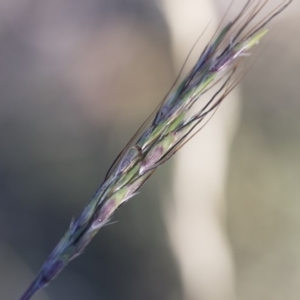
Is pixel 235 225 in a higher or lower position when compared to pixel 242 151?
lower

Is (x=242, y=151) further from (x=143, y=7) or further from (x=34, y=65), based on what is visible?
(x=34, y=65)

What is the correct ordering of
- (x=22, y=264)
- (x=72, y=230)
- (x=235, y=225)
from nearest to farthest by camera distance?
(x=72, y=230)
(x=22, y=264)
(x=235, y=225)

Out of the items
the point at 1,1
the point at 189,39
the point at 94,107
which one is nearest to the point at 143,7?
the point at 189,39

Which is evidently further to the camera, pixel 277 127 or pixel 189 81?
pixel 277 127

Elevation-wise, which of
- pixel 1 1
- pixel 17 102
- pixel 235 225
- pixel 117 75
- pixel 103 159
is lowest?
pixel 235 225

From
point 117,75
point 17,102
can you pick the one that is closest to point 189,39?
point 117,75

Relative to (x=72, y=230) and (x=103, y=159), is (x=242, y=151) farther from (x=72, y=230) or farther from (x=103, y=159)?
(x=72, y=230)

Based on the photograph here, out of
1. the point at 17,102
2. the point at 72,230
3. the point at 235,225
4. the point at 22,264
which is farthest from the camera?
the point at 235,225
